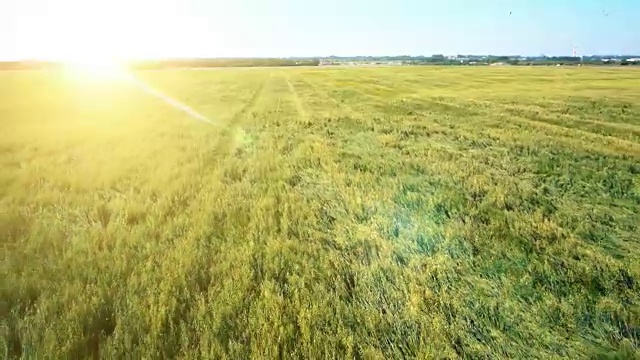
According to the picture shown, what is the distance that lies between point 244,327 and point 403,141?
10.6 m

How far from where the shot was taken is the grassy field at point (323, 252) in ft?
12.9

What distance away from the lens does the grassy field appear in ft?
12.9

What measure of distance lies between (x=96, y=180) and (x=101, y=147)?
4.80 meters

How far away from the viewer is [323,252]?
18.5ft

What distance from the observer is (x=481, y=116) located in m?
20.4

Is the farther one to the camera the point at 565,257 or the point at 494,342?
the point at 565,257

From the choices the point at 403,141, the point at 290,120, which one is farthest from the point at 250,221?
the point at 290,120

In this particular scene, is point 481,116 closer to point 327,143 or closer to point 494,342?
point 327,143

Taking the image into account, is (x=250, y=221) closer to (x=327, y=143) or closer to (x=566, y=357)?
(x=566, y=357)

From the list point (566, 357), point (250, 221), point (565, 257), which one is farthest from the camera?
point (250, 221)

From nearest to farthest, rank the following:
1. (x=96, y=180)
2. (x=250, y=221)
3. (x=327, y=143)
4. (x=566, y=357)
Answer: (x=566, y=357) < (x=250, y=221) < (x=96, y=180) < (x=327, y=143)

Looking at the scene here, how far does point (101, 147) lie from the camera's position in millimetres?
13797

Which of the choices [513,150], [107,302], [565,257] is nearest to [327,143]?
[513,150]

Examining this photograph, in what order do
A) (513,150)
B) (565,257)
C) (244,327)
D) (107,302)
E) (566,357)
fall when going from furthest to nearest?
(513,150), (565,257), (107,302), (244,327), (566,357)
